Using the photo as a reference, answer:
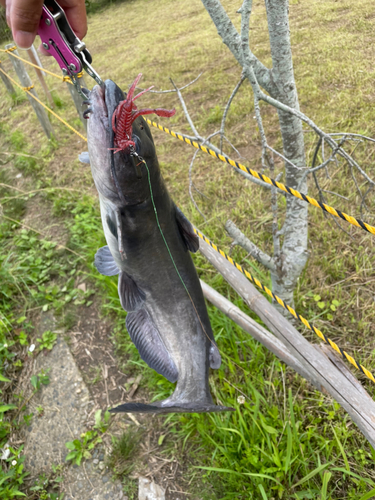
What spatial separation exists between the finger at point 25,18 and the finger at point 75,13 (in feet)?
0.77

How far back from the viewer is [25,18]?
1265 millimetres

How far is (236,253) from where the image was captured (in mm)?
2928

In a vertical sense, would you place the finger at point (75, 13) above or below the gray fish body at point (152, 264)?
above

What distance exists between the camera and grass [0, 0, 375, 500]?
186cm

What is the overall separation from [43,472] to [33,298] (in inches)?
63.3

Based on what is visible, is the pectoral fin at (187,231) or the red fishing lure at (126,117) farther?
the pectoral fin at (187,231)

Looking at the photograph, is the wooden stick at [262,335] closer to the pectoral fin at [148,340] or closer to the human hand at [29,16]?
the pectoral fin at [148,340]

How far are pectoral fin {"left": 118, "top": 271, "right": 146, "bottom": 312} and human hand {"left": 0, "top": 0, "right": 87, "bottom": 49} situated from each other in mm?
1065

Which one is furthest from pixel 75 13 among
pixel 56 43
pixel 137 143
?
pixel 137 143

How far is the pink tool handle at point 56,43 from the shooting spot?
1310 millimetres

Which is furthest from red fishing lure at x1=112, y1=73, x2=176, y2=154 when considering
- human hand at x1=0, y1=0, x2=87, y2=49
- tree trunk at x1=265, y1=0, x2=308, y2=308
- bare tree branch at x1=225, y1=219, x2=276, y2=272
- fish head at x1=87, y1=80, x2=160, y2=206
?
bare tree branch at x1=225, y1=219, x2=276, y2=272

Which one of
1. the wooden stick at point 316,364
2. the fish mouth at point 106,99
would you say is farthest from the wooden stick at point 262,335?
the fish mouth at point 106,99

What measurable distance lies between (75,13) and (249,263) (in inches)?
78.4

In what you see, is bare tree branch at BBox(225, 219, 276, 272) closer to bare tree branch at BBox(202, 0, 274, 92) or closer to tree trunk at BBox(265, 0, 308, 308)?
tree trunk at BBox(265, 0, 308, 308)
